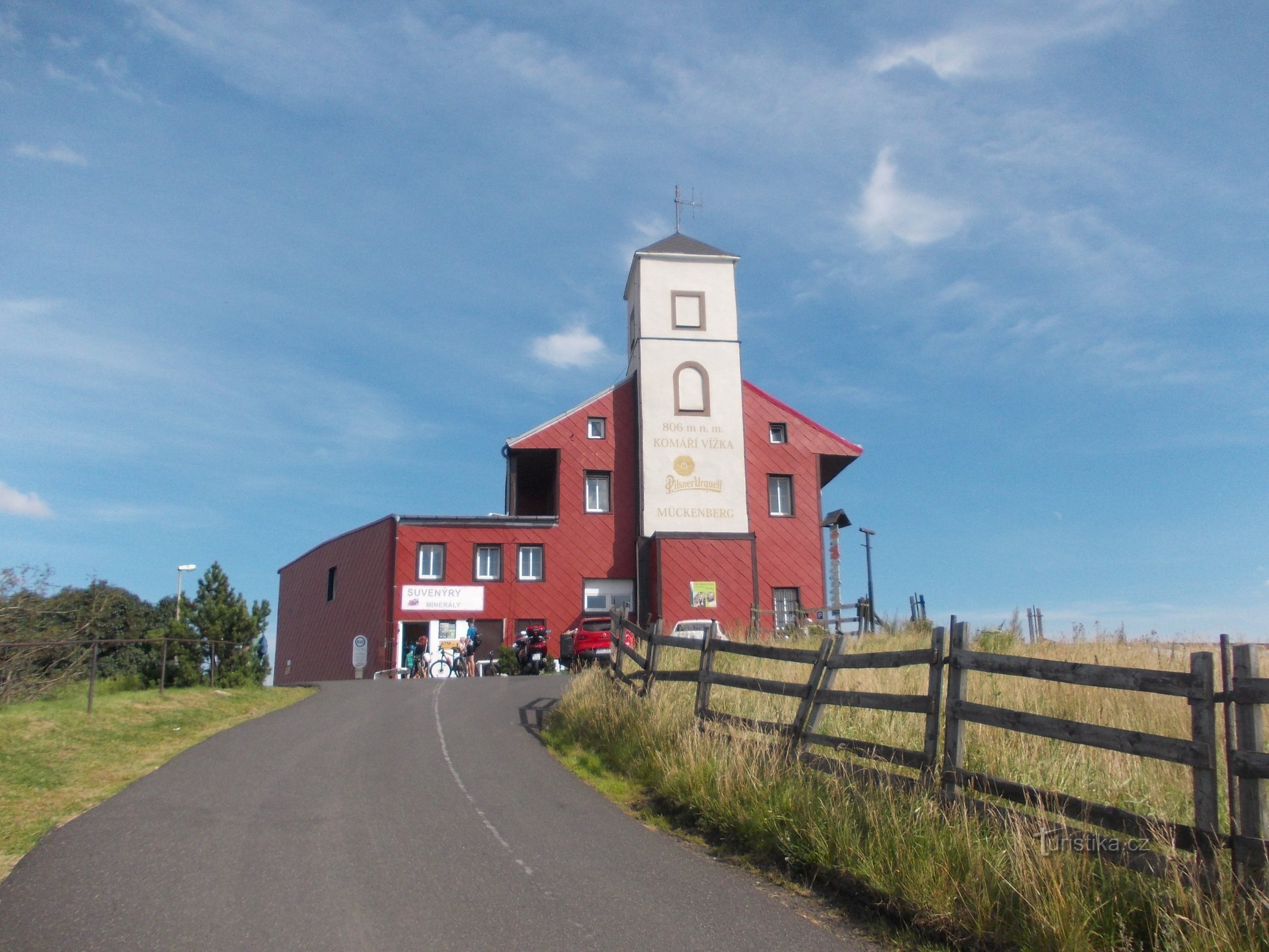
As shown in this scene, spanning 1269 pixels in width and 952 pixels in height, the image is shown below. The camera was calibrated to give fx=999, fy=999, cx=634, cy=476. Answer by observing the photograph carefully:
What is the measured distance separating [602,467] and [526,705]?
20.2m

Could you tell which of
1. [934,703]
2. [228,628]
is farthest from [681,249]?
[934,703]

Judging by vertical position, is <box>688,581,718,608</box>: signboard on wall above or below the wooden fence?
above

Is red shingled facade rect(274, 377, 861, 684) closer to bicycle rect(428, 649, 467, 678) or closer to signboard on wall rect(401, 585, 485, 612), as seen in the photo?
signboard on wall rect(401, 585, 485, 612)

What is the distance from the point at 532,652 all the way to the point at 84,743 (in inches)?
731

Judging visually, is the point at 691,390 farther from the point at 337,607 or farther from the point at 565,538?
the point at 337,607

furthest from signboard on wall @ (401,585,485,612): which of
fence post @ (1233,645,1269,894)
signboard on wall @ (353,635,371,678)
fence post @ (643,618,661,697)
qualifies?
fence post @ (1233,645,1269,894)

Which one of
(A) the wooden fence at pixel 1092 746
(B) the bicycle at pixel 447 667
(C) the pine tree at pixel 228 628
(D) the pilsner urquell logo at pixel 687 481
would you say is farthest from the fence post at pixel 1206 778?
(D) the pilsner urquell logo at pixel 687 481

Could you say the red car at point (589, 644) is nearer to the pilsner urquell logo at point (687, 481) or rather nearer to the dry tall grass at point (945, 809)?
the pilsner urquell logo at point (687, 481)

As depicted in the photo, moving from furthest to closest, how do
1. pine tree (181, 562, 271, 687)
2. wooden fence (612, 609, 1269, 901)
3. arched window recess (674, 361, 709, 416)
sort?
arched window recess (674, 361, 709, 416) < pine tree (181, 562, 271, 687) < wooden fence (612, 609, 1269, 901)

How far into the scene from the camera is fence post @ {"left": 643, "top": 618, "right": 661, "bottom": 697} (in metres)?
13.8

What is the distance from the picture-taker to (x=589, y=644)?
2955cm

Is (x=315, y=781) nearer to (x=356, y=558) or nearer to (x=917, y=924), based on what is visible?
(x=917, y=924)

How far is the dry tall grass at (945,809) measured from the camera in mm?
5219

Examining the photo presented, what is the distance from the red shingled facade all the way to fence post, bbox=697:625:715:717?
76.7ft
